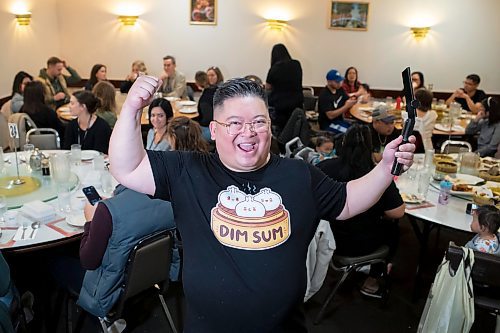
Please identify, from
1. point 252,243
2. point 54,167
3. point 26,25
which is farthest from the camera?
point 26,25

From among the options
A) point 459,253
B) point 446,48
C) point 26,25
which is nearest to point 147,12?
point 26,25

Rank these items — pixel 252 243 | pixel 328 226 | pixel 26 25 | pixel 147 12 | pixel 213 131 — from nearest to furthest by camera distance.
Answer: pixel 252 243 → pixel 213 131 → pixel 328 226 → pixel 26 25 → pixel 147 12

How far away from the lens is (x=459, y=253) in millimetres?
2072

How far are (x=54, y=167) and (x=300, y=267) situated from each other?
Result: 192 cm

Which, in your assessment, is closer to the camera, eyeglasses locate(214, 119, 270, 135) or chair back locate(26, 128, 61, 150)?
eyeglasses locate(214, 119, 270, 135)

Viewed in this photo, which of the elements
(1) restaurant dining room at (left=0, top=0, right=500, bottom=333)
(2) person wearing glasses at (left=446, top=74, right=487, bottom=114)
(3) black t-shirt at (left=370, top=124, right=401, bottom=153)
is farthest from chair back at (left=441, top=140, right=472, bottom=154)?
(2) person wearing glasses at (left=446, top=74, right=487, bottom=114)

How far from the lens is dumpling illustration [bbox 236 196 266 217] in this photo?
1.36m

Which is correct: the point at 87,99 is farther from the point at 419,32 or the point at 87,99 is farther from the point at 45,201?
the point at 419,32

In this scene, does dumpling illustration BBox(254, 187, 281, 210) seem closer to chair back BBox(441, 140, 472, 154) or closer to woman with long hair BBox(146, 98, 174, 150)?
woman with long hair BBox(146, 98, 174, 150)

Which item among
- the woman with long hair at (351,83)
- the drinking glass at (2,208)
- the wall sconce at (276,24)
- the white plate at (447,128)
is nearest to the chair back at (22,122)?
the drinking glass at (2,208)

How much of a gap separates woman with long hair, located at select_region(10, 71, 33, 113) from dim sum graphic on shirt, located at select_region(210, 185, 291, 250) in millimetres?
4527

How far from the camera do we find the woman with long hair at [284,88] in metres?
5.24

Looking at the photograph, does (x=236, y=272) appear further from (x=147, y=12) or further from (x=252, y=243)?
(x=147, y=12)

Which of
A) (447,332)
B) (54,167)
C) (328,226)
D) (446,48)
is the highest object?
→ (446,48)
